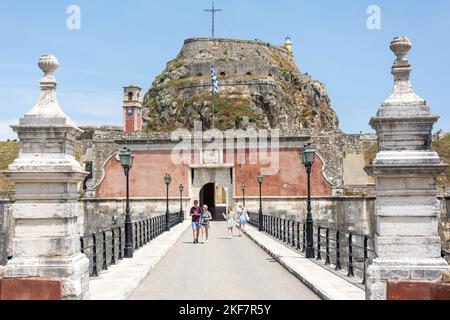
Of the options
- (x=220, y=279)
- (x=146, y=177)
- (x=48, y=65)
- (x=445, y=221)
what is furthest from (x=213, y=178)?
(x=48, y=65)

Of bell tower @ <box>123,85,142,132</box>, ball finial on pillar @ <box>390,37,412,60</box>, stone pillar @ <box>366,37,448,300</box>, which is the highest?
bell tower @ <box>123,85,142,132</box>

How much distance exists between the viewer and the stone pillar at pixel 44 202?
689 cm

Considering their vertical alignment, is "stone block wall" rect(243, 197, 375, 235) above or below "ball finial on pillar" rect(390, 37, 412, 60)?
below

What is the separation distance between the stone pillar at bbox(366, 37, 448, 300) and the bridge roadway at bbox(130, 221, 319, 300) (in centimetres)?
227

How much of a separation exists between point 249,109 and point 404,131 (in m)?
51.5

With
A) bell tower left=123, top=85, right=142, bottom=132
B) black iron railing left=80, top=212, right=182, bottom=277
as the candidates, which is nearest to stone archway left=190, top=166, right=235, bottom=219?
black iron railing left=80, top=212, right=182, bottom=277

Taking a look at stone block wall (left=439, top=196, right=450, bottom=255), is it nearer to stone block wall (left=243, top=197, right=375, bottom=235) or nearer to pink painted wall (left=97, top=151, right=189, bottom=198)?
stone block wall (left=243, top=197, right=375, bottom=235)

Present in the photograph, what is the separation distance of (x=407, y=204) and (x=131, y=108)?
1833 inches

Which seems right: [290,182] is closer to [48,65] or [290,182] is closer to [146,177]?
[146,177]

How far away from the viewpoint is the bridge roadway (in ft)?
29.8

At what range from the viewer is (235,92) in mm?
60156

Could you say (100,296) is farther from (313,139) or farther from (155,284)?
(313,139)

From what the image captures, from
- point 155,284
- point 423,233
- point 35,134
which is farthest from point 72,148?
point 423,233
